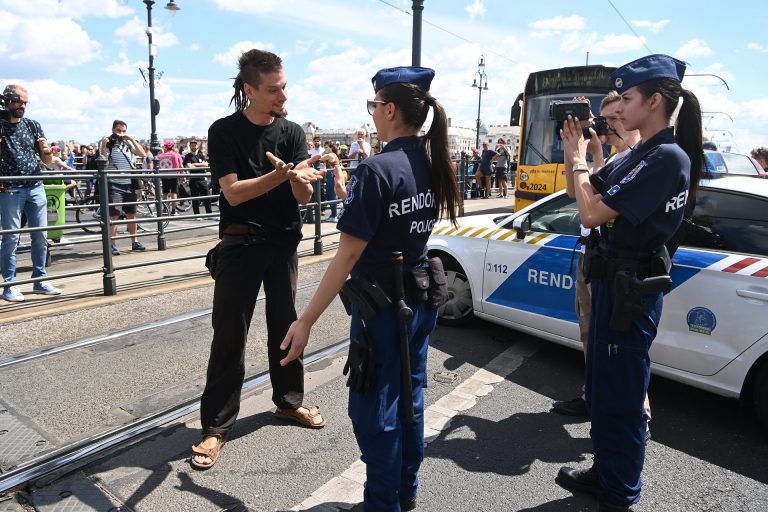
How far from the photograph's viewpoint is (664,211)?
2.35 m

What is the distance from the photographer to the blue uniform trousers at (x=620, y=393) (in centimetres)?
246

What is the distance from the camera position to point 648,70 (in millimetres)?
2375

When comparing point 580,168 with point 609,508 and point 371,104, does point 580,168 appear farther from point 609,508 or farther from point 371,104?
point 609,508

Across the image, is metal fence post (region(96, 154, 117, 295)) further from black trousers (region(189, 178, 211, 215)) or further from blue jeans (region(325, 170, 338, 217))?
black trousers (region(189, 178, 211, 215))

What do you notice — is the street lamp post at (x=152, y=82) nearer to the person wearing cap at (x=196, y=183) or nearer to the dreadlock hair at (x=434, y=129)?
the person wearing cap at (x=196, y=183)

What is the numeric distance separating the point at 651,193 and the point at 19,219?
19.1ft

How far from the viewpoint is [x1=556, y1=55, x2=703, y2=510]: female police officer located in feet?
7.65

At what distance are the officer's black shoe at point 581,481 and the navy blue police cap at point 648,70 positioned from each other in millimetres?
1810

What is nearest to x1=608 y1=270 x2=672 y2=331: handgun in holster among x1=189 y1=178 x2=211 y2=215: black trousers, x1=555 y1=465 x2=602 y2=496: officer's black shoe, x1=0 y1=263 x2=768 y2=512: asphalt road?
x1=555 y1=465 x2=602 y2=496: officer's black shoe

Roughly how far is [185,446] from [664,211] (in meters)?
2.68

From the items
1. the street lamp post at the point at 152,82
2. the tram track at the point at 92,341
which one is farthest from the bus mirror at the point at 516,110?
the street lamp post at the point at 152,82

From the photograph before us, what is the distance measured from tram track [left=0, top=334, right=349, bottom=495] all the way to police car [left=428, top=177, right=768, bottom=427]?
2.55 metres

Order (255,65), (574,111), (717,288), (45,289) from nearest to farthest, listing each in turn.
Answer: (574,111), (255,65), (717,288), (45,289)

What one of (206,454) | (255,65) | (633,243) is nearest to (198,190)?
(255,65)
